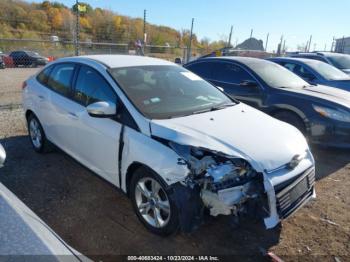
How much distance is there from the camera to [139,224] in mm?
3279

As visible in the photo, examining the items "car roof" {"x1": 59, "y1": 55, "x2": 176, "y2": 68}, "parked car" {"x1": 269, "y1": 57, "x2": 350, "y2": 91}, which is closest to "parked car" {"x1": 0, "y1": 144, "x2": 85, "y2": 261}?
"car roof" {"x1": 59, "y1": 55, "x2": 176, "y2": 68}

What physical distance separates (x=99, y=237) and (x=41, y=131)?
2.47 m

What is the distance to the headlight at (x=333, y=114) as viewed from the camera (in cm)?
518

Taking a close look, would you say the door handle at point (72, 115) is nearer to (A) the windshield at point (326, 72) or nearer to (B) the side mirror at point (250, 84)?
(B) the side mirror at point (250, 84)

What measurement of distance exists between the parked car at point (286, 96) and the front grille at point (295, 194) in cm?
236

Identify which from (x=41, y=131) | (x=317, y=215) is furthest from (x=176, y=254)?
(x=41, y=131)

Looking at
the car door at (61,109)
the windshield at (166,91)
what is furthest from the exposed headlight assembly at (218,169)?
Result: the car door at (61,109)

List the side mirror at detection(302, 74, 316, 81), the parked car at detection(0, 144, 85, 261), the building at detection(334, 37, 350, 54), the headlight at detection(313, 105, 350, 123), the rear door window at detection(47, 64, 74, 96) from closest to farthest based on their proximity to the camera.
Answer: the parked car at detection(0, 144, 85, 261)
the rear door window at detection(47, 64, 74, 96)
the headlight at detection(313, 105, 350, 123)
the side mirror at detection(302, 74, 316, 81)
the building at detection(334, 37, 350, 54)

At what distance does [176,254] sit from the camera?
2842 millimetres

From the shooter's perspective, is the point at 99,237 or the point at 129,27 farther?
the point at 129,27

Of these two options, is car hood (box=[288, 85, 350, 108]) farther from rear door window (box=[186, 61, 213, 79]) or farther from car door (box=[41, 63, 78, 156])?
car door (box=[41, 63, 78, 156])

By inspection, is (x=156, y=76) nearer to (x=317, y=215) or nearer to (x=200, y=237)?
(x=200, y=237)

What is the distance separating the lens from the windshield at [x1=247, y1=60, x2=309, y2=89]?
596cm

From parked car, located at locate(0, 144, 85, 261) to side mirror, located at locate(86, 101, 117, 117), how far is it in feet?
5.42
